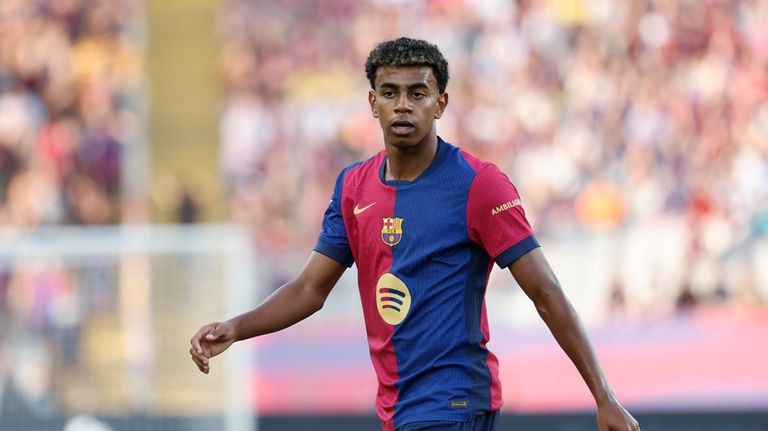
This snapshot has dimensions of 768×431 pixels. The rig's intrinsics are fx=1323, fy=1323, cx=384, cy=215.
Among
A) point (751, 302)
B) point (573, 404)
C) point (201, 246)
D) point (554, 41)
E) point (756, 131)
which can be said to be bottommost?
point (573, 404)

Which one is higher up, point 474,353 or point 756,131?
point 756,131

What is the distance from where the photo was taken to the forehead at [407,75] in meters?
4.27

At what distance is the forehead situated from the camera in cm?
427

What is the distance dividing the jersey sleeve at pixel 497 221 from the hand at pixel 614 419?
0.55 metres

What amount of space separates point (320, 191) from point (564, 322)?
29.7ft

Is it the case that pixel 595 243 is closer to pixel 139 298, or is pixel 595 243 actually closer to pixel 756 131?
pixel 756 131

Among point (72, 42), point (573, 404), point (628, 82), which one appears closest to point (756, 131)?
point (628, 82)

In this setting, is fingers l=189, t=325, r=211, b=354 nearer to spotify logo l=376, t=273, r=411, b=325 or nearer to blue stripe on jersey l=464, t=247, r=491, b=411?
spotify logo l=376, t=273, r=411, b=325

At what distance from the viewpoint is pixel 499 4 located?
13.7 meters

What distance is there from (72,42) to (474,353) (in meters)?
10.9

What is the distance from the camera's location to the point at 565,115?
12992mm

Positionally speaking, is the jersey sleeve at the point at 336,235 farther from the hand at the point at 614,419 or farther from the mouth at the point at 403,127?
the hand at the point at 614,419

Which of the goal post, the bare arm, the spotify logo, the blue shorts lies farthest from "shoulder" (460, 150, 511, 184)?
the goal post

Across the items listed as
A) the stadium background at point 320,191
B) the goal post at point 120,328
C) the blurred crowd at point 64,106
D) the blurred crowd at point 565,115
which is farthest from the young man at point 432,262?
the blurred crowd at point 64,106
